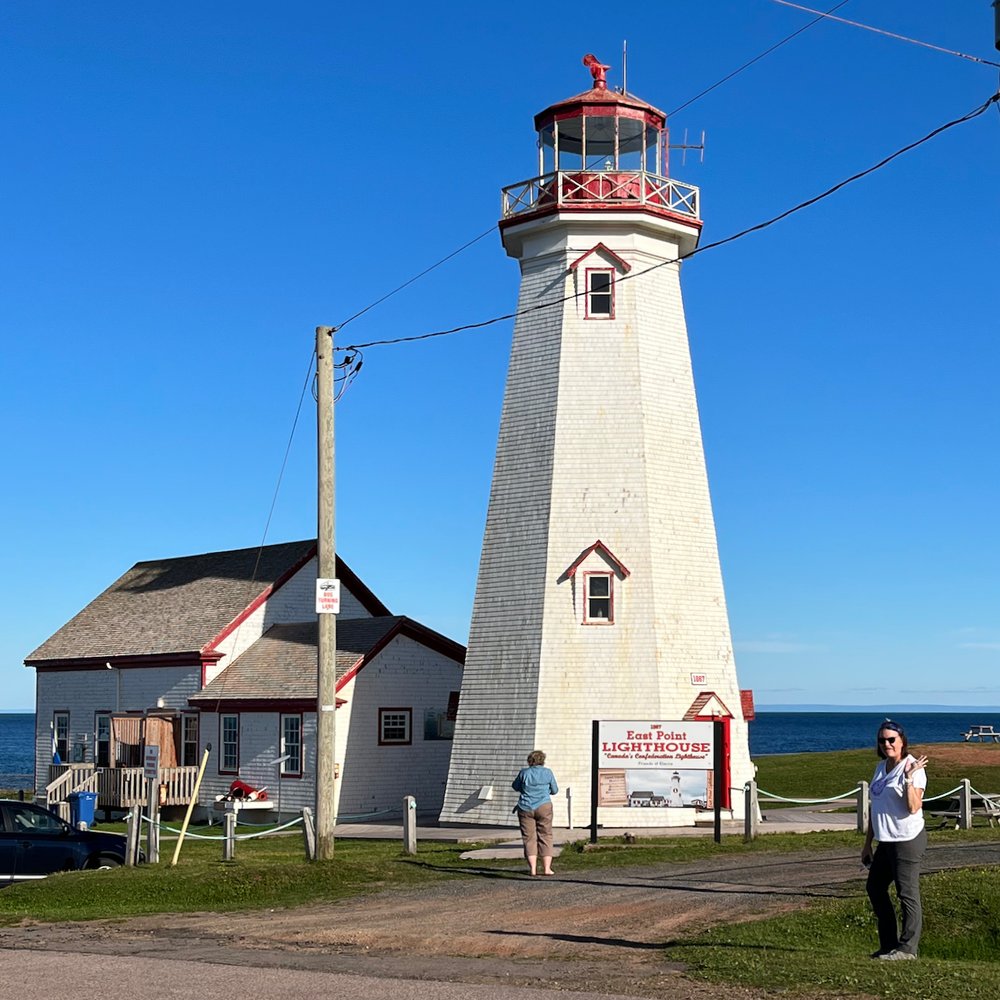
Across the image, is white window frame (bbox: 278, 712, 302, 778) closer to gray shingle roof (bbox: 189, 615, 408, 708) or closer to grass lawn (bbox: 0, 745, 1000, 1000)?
gray shingle roof (bbox: 189, 615, 408, 708)

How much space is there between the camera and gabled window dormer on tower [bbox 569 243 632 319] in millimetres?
28562

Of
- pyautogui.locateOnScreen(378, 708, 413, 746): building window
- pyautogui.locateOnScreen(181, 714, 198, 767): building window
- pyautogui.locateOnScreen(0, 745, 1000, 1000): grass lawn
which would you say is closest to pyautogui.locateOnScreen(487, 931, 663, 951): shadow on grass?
pyautogui.locateOnScreen(0, 745, 1000, 1000): grass lawn

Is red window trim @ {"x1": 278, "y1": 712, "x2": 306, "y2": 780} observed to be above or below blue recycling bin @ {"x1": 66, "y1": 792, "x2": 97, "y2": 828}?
above

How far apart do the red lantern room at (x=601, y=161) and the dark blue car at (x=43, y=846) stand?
14.9m

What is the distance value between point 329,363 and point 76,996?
39.2 ft

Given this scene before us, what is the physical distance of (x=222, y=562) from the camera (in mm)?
39500

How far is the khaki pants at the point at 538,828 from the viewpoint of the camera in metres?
19.2

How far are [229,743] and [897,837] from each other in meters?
24.8

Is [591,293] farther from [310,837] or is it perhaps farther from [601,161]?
[310,837]

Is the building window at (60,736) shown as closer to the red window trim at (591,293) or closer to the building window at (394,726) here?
the building window at (394,726)

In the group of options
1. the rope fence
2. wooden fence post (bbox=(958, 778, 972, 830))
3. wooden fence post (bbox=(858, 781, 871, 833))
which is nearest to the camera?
the rope fence

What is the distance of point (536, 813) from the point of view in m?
19.3

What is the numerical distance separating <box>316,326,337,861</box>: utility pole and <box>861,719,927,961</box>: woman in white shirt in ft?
33.7

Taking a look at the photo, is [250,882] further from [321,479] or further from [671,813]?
[671,813]
